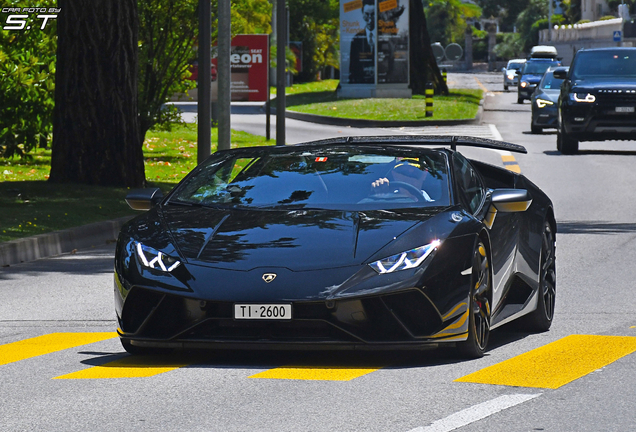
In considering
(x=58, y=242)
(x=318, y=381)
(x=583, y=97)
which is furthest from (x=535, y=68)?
(x=318, y=381)

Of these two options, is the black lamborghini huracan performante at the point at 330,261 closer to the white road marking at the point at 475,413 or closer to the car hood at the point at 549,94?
the white road marking at the point at 475,413

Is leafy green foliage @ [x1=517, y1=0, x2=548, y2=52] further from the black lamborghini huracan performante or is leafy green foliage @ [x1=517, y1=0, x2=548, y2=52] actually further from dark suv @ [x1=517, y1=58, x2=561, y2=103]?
the black lamborghini huracan performante

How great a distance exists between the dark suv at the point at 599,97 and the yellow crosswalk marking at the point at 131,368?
57.1ft

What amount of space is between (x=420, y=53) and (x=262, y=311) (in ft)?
141

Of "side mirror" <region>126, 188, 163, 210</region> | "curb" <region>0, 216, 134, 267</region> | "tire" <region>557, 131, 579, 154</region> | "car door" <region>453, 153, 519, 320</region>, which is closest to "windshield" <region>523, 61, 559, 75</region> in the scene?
"tire" <region>557, 131, 579, 154</region>

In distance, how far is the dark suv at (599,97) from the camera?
22984mm

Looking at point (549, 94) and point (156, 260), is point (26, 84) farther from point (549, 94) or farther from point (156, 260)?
point (156, 260)

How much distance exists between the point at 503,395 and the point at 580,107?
17.9 meters

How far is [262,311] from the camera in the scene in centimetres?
632

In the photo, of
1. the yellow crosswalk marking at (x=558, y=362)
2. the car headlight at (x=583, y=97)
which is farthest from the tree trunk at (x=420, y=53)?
the yellow crosswalk marking at (x=558, y=362)

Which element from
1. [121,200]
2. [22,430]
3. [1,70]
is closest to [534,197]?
[22,430]

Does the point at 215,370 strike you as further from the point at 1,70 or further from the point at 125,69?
the point at 1,70

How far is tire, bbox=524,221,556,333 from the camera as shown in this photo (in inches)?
311

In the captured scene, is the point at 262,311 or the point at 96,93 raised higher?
the point at 96,93
